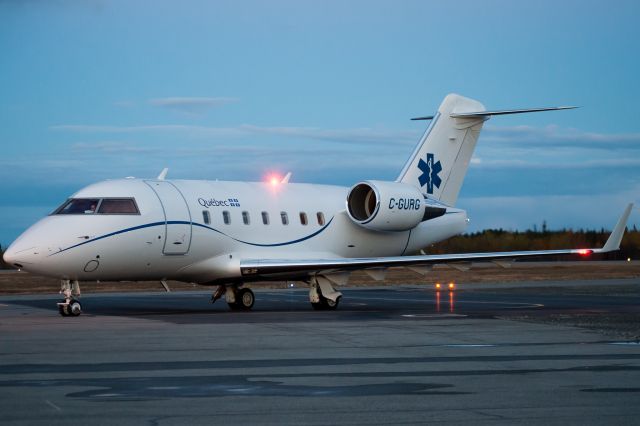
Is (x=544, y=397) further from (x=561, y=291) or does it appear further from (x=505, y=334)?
(x=561, y=291)

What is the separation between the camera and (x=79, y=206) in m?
25.8

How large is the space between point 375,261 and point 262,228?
12.4ft

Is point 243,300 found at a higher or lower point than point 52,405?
higher

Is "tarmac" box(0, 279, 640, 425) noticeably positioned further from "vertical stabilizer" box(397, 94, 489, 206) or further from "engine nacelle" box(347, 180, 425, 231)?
"vertical stabilizer" box(397, 94, 489, 206)

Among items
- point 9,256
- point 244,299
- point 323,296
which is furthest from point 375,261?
point 9,256

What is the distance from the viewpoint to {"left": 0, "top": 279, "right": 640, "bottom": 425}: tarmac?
396 inches

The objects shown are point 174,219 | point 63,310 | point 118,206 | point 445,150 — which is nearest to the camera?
point 63,310

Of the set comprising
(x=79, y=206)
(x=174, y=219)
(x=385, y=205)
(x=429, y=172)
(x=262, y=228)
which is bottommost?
(x=262, y=228)

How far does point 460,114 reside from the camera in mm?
34094

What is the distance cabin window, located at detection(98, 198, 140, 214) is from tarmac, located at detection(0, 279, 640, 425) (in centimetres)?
254

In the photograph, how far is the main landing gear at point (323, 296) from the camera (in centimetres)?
2909

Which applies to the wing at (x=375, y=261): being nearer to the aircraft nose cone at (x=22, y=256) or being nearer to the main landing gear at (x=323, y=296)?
the main landing gear at (x=323, y=296)

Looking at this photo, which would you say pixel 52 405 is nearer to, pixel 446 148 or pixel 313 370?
pixel 313 370

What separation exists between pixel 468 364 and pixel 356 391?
3015mm
